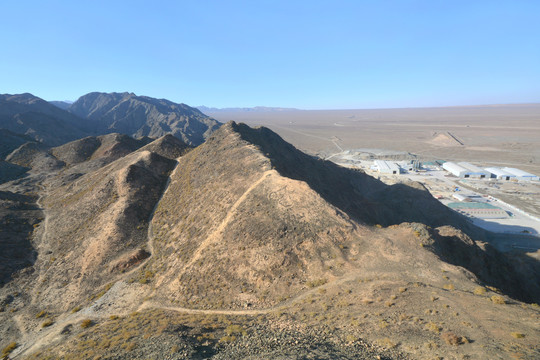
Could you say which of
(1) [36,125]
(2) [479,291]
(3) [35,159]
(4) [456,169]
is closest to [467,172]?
(4) [456,169]

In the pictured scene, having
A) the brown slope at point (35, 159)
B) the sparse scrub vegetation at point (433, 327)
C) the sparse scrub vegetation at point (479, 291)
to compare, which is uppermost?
the brown slope at point (35, 159)

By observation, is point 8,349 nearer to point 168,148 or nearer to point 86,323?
point 86,323

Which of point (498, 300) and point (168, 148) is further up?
point (168, 148)

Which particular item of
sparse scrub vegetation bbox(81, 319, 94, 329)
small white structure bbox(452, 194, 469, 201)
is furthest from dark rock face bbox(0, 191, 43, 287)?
small white structure bbox(452, 194, 469, 201)

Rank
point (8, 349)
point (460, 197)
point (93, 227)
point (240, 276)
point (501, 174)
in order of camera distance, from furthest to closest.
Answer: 1. point (501, 174)
2. point (460, 197)
3. point (93, 227)
4. point (240, 276)
5. point (8, 349)

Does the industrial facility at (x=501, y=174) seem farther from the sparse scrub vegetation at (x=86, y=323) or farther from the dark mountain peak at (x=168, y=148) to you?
the sparse scrub vegetation at (x=86, y=323)

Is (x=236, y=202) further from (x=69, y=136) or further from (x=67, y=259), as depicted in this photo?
(x=69, y=136)

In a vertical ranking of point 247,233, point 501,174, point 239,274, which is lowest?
point 501,174

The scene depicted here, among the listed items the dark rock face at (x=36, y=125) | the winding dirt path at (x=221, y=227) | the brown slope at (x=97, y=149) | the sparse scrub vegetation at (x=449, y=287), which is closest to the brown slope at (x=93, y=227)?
the winding dirt path at (x=221, y=227)
